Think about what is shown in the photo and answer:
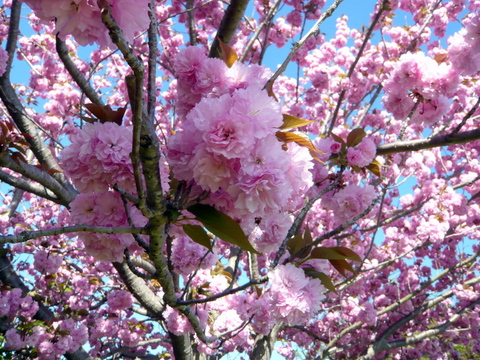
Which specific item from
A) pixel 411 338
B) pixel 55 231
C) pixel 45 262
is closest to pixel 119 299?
pixel 45 262

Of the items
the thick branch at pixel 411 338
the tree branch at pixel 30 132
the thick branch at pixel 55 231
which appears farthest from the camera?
the thick branch at pixel 411 338

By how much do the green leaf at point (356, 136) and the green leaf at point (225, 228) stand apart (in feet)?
4.44

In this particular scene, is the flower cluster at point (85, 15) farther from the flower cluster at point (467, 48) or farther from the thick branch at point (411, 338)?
the thick branch at point (411, 338)

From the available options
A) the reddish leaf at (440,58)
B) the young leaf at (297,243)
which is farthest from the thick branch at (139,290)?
the reddish leaf at (440,58)

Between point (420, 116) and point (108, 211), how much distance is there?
83.8 inches

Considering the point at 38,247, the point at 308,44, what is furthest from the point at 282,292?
the point at 308,44

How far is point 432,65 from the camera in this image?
2191mm

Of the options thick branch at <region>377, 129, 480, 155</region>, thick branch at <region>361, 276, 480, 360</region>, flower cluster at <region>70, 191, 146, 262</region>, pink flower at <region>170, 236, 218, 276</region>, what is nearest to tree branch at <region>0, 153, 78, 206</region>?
pink flower at <region>170, 236, 218, 276</region>

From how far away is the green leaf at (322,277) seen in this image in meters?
1.67

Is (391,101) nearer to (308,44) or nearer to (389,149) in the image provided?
(389,149)

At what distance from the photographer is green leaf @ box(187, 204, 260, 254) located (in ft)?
3.32

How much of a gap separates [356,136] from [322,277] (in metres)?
0.91

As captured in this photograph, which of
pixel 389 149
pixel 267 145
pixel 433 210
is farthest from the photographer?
pixel 433 210

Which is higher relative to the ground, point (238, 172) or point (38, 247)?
point (38, 247)
